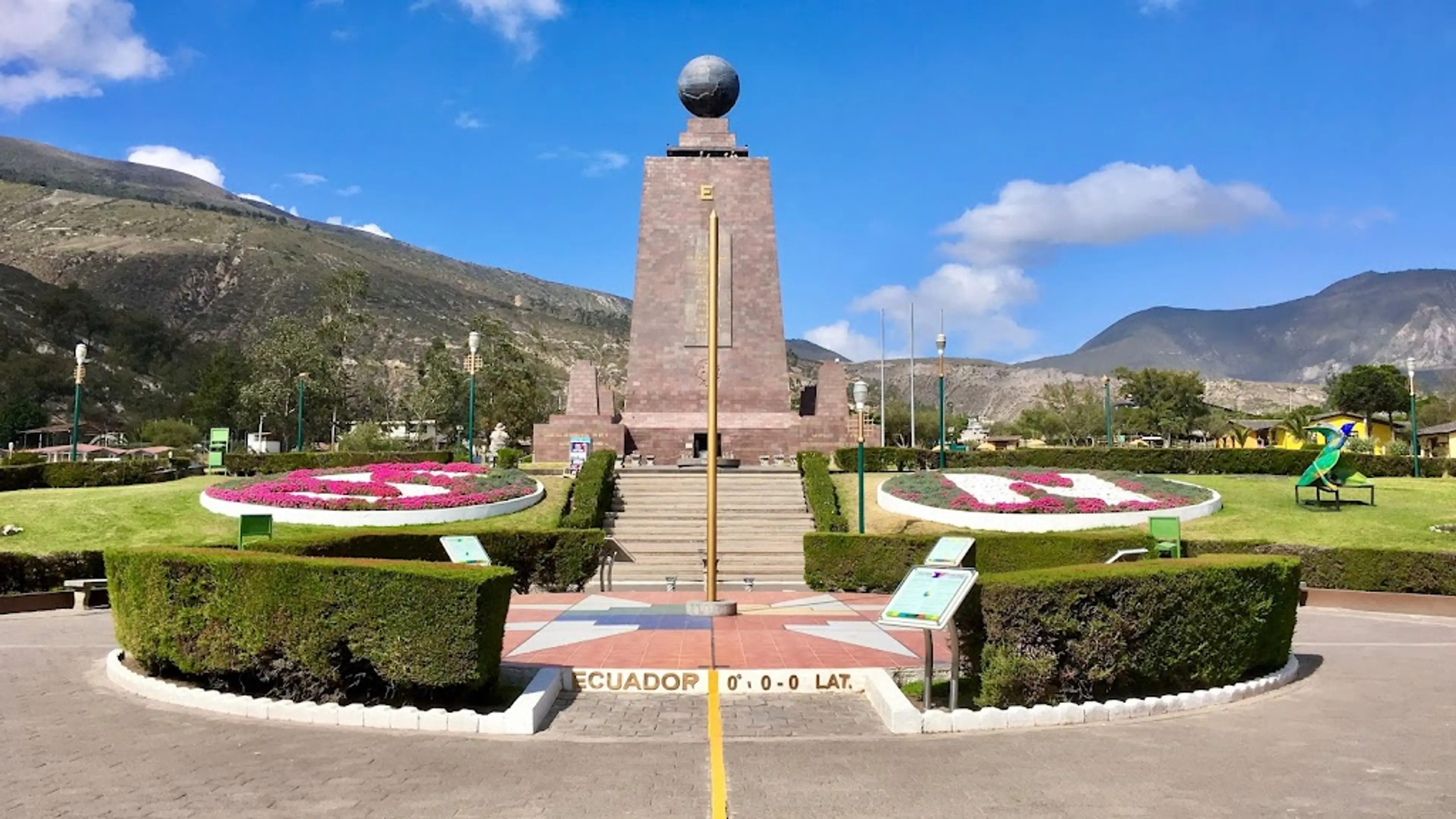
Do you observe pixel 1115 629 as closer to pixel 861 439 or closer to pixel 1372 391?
pixel 861 439

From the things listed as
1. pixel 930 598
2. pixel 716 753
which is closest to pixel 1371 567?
pixel 930 598

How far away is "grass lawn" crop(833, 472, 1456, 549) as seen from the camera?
1777 centimetres

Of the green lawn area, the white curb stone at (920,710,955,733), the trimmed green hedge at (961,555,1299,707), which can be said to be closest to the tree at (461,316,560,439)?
the green lawn area

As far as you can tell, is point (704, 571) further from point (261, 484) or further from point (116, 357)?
point (116, 357)

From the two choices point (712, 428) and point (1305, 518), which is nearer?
point (712, 428)

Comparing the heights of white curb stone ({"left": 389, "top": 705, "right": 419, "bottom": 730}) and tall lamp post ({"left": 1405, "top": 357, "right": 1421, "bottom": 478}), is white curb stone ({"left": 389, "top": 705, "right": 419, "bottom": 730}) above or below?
below

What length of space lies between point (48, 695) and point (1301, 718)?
33.5ft

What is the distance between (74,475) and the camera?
23.6m

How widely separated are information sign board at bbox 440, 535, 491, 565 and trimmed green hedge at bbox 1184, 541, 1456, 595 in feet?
35.3

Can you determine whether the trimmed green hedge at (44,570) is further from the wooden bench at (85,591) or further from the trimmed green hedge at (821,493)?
the trimmed green hedge at (821,493)

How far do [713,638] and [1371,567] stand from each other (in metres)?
11.2

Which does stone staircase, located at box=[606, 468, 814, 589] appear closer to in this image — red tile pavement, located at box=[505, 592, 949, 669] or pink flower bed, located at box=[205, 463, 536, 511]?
pink flower bed, located at box=[205, 463, 536, 511]

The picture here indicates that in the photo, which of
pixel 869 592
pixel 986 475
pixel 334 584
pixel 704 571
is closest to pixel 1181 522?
pixel 986 475

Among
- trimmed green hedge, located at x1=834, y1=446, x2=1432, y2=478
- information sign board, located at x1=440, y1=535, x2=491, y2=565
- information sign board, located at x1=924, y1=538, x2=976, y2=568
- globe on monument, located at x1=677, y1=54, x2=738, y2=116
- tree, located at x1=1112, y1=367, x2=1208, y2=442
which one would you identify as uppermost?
globe on monument, located at x1=677, y1=54, x2=738, y2=116
